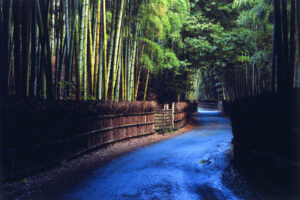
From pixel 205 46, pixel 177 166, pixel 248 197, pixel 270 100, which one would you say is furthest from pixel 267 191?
pixel 205 46

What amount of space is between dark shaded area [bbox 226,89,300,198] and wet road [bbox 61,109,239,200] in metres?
0.52

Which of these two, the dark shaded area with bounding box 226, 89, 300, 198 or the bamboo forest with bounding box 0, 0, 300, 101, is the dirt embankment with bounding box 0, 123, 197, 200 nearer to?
the bamboo forest with bounding box 0, 0, 300, 101

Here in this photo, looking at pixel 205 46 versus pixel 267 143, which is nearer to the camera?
pixel 267 143

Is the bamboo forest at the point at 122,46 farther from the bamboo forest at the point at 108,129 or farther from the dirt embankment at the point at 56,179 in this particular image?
the dirt embankment at the point at 56,179

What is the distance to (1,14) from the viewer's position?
414 centimetres

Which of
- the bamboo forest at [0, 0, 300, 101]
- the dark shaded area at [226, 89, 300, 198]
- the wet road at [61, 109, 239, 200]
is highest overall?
the bamboo forest at [0, 0, 300, 101]

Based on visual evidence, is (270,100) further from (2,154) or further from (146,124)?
(146,124)

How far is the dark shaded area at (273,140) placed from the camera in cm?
296

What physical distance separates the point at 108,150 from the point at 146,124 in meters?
3.00

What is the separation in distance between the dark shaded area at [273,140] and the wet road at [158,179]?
0.52 meters

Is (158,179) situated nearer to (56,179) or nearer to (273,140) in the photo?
(56,179)

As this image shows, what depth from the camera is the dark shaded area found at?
296 centimetres

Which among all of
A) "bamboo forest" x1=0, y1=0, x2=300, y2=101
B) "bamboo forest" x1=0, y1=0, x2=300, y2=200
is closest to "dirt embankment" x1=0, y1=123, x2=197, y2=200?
"bamboo forest" x1=0, y1=0, x2=300, y2=200

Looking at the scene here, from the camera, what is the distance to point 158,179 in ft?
13.8
